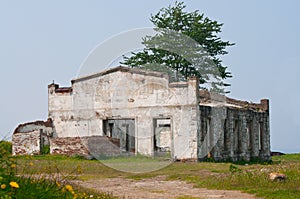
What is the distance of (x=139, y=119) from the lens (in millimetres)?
30016

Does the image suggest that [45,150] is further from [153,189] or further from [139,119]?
[153,189]

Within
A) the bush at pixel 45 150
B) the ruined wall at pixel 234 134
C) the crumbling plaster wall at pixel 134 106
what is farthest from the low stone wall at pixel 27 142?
the ruined wall at pixel 234 134

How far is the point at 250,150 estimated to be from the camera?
112ft

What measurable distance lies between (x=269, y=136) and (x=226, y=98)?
3.79m

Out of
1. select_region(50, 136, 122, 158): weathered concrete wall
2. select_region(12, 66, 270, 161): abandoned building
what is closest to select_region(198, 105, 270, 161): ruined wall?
select_region(12, 66, 270, 161): abandoned building

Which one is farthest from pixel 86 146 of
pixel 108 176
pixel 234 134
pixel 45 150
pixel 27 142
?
pixel 108 176

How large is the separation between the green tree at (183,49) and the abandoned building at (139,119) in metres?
13.8

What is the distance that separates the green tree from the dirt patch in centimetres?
2865

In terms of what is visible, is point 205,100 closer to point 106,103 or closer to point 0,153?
point 106,103

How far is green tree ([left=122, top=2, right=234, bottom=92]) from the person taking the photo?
47.5 metres

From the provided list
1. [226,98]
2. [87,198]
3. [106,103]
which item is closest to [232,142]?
[226,98]

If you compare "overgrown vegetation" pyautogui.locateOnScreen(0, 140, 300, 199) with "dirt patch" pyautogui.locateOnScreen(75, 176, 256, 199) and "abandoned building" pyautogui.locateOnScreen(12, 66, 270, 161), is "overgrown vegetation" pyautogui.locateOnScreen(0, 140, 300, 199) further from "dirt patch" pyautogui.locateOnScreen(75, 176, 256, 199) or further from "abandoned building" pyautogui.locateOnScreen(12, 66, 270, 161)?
"abandoned building" pyautogui.locateOnScreen(12, 66, 270, 161)

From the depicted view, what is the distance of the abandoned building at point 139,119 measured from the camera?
2870 centimetres

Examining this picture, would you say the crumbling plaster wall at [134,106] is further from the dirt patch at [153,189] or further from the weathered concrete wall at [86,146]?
the dirt patch at [153,189]
